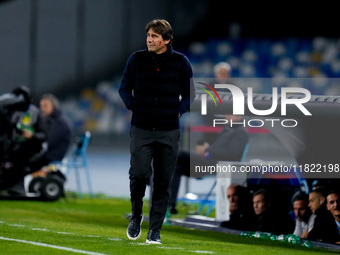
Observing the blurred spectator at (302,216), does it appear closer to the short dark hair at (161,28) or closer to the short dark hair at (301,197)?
the short dark hair at (301,197)

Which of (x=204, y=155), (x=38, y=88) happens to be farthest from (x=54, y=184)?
(x=38, y=88)

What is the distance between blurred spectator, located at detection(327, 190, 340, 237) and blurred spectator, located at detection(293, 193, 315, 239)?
0.27 m

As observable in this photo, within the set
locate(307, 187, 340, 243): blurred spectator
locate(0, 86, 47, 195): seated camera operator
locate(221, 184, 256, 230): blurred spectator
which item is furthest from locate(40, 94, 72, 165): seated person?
locate(307, 187, 340, 243): blurred spectator

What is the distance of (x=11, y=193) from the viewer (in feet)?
38.7

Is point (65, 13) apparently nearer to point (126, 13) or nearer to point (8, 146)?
point (126, 13)

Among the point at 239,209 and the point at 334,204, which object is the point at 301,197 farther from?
the point at 239,209

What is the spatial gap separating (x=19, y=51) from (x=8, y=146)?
1592 centimetres

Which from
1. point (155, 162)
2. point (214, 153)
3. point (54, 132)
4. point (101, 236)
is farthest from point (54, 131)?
point (155, 162)

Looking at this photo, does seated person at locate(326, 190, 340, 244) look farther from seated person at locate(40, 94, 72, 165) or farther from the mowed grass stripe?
seated person at locate(40, 94, 72, 165)

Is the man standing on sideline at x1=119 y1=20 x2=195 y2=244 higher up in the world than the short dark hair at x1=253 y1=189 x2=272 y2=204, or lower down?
higher up

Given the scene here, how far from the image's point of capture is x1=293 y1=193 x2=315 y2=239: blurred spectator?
7742 mm

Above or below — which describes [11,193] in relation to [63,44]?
below

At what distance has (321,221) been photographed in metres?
7.58

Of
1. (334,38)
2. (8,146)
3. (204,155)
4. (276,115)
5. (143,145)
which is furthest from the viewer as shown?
(334,38)
